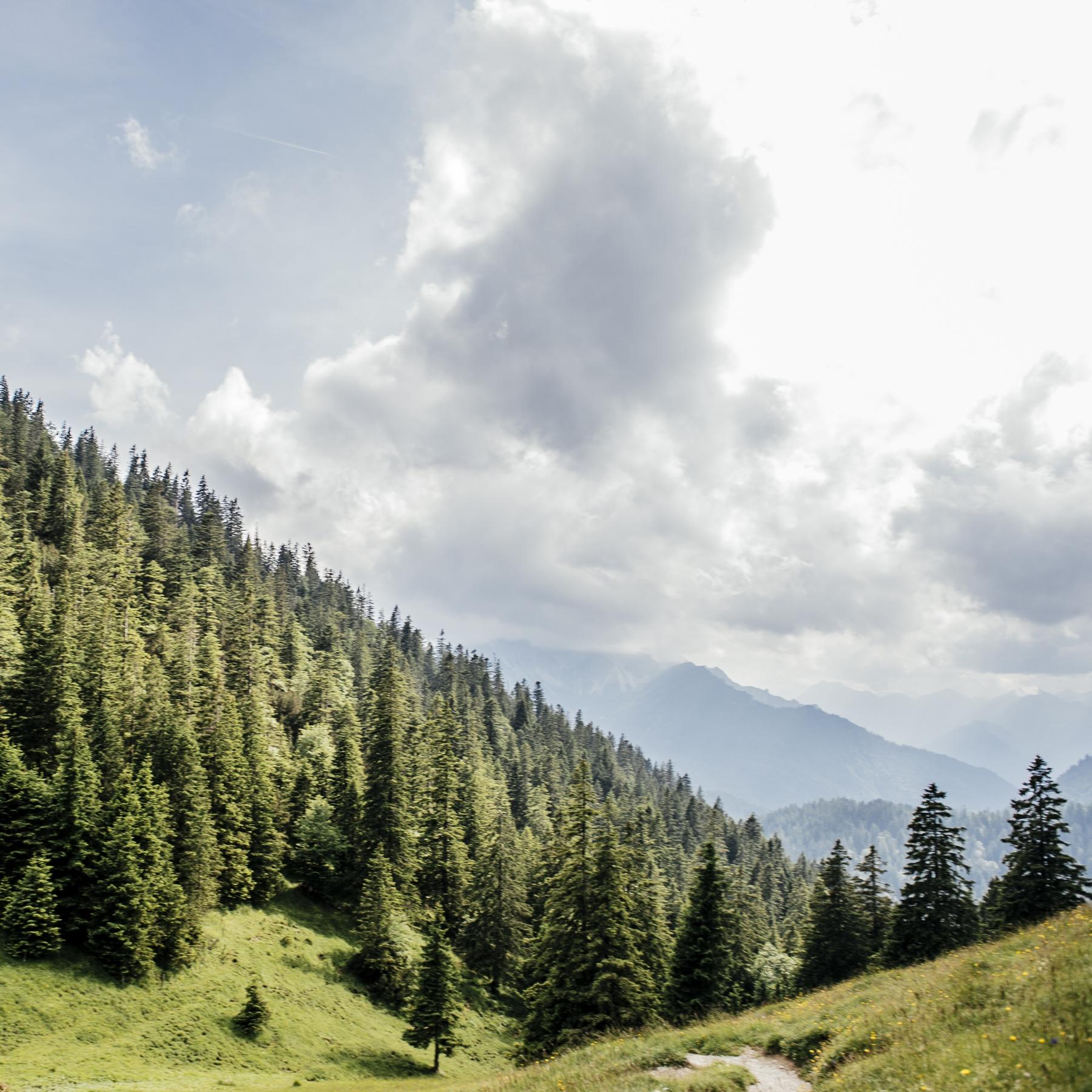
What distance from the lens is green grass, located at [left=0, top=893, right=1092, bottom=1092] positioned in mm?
12406

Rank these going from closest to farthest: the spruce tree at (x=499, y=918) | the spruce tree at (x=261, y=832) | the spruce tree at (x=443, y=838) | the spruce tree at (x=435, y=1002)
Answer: the spruce tree at (x=435, y=1002) < the spruce tree at (x=261, y=832) < the spruce tree at (x=443, y=838) < the spruce tree at (x=499, y=918)

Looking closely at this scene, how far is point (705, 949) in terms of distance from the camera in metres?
38.8

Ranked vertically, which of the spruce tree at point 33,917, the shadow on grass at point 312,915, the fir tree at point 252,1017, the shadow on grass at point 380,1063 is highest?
the spruce tree at point 33,917

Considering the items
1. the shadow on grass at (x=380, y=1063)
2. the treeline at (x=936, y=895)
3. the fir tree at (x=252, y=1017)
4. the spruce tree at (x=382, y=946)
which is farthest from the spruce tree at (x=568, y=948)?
the spruce tree at (x=382, y=946)

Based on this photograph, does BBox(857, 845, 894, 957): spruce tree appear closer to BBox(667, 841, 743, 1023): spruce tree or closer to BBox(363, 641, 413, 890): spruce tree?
BBox(667, 841, 743, 1023): spruce tree

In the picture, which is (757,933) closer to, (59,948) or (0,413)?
(59,948)

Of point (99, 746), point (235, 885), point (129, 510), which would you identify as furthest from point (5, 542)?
point (235, 885)

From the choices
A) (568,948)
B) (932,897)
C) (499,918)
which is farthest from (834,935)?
(499,918)

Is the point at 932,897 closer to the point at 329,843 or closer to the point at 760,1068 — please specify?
the point at 760,1068

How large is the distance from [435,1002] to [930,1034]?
129 feet

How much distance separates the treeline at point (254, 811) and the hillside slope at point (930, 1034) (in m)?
12.3

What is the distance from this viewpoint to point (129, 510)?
334 ft

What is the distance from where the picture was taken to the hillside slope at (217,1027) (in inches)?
1291

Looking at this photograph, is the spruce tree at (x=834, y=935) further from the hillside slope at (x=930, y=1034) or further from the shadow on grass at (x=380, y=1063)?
the hillside slope at (x=930, y=1034)
